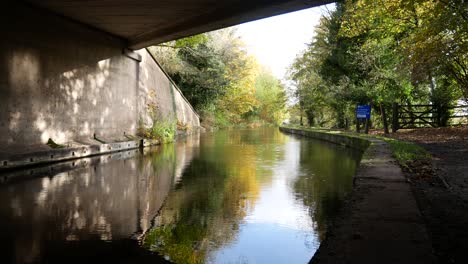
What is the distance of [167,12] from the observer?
41.1 feet

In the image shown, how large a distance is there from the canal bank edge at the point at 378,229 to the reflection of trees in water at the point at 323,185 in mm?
604

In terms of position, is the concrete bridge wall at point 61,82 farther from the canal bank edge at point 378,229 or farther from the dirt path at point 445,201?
the dirt path at point 445,201

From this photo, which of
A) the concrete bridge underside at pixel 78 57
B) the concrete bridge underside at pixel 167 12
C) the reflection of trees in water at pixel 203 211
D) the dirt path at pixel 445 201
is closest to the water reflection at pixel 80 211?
the reflection of trees in water at pixel 203 211

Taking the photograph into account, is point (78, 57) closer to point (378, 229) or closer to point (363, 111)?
point (378, 229)

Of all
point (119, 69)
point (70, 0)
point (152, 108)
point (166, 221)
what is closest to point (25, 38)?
point (70, 0)

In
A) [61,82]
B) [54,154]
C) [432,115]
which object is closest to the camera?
[54,154]

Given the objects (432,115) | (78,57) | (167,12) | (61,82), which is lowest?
(432,115)

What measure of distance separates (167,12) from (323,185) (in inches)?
285

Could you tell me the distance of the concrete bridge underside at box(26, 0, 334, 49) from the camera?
35.9ft

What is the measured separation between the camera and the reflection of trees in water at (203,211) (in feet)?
16.0

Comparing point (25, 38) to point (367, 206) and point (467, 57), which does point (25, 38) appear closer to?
point (367, 206)

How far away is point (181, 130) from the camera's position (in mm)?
30078

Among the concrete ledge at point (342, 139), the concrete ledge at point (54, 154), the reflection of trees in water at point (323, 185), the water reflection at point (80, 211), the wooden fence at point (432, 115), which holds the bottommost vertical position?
the water reflection at point (80, 211)

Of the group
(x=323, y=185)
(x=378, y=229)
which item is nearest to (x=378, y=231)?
(x=378, y=229)
